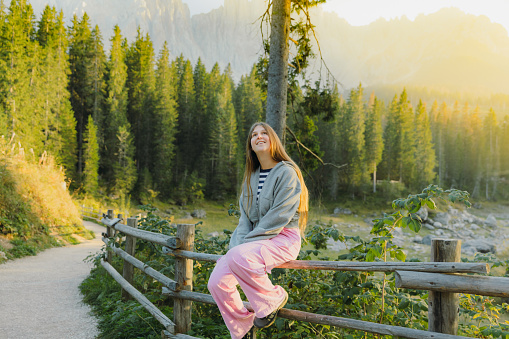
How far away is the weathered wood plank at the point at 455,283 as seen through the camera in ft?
6.18

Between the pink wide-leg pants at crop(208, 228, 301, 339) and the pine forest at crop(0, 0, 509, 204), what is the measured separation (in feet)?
65.6

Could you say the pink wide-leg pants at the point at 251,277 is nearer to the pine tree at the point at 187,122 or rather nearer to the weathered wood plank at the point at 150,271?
the weathered wood plank at the point at 150,271

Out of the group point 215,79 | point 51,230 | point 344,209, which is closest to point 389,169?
point 344,209

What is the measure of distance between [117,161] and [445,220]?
106 ft

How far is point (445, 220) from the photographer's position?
33094mm

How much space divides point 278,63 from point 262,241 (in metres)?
3.74

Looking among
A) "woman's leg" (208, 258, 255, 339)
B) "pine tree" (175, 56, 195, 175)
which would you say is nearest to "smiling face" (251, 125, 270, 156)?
"woman's leg" (208, 258, 255, 339)

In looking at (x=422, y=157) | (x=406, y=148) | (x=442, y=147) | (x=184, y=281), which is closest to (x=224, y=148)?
(x=406, y=148)

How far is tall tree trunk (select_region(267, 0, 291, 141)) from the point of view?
216 inches

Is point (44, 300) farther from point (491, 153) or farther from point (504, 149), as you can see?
point (504, 149)

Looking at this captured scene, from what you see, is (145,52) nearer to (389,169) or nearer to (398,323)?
(389,169)

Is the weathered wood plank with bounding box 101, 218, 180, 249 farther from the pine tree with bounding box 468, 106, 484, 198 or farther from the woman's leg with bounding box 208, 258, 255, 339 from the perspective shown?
the pine tree with bounding box 468, 106, 484, 198

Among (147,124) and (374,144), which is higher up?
(147,124)

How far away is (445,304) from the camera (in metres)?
2.15
